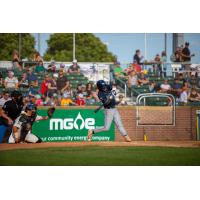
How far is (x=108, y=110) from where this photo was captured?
15.6 meters

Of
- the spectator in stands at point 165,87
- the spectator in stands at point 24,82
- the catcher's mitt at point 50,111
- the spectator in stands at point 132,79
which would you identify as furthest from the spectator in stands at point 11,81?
the spectator in stands at point 165,87

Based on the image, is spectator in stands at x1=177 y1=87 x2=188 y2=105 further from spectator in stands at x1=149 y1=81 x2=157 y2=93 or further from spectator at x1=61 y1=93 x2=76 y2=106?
spectator at x1=61 y1=93 x2=76 y2=106

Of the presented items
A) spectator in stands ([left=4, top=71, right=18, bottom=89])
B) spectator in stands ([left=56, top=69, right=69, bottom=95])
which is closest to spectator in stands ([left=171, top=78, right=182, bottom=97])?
spectator in stands ([left=56, top=69, right=69, bottom=95])

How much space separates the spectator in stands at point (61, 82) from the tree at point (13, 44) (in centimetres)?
90

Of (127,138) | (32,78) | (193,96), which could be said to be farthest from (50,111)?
(193,96)

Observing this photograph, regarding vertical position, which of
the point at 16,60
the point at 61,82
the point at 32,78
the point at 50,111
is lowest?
the point at 50,111

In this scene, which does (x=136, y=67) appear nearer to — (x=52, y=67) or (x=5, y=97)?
(x=52, y=67)

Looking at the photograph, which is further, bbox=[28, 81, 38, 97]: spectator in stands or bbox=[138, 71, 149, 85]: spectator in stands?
bbox=[138, 71, 149, 85]: spectator in stands

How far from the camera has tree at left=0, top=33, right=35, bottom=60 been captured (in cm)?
1520

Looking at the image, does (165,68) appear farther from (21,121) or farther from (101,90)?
(21,121)

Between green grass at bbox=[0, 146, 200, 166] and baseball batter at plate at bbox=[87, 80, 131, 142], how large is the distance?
1.48ft

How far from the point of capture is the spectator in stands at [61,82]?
15609 millimetres

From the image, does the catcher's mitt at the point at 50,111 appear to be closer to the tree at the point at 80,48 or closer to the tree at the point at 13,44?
the tree at the point at 80,48

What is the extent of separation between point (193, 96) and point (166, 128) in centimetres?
Answer: 109
